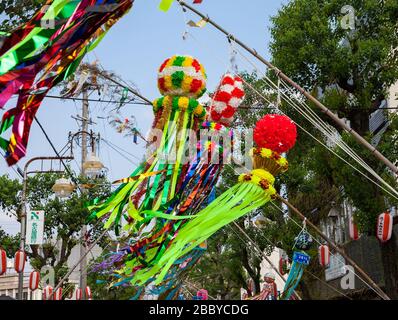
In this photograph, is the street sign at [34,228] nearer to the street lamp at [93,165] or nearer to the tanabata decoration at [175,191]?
the street lamp at [93,165]

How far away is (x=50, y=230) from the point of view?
3098cm

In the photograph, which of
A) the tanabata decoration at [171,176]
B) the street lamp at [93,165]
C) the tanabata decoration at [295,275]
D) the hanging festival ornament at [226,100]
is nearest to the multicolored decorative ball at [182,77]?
the tanabata decoration at [171,176]

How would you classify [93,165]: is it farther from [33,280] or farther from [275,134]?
[275,134]

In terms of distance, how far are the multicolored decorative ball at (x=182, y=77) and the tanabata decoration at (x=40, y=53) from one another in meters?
3.47

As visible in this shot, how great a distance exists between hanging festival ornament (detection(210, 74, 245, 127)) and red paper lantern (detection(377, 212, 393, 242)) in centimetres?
691

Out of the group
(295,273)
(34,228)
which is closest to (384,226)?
(295,273)

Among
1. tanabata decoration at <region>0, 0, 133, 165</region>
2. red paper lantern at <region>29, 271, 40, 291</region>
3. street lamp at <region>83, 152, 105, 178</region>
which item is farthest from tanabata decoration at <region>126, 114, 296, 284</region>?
red paper lantern at <region>29, 271, 40, 291</region>

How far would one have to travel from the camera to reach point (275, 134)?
8391 mm

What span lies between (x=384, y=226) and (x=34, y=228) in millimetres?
11523

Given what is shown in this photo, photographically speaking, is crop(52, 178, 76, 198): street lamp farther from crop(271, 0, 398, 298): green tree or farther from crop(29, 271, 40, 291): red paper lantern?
crop(29, 271, 40, 291): red paper lantern
